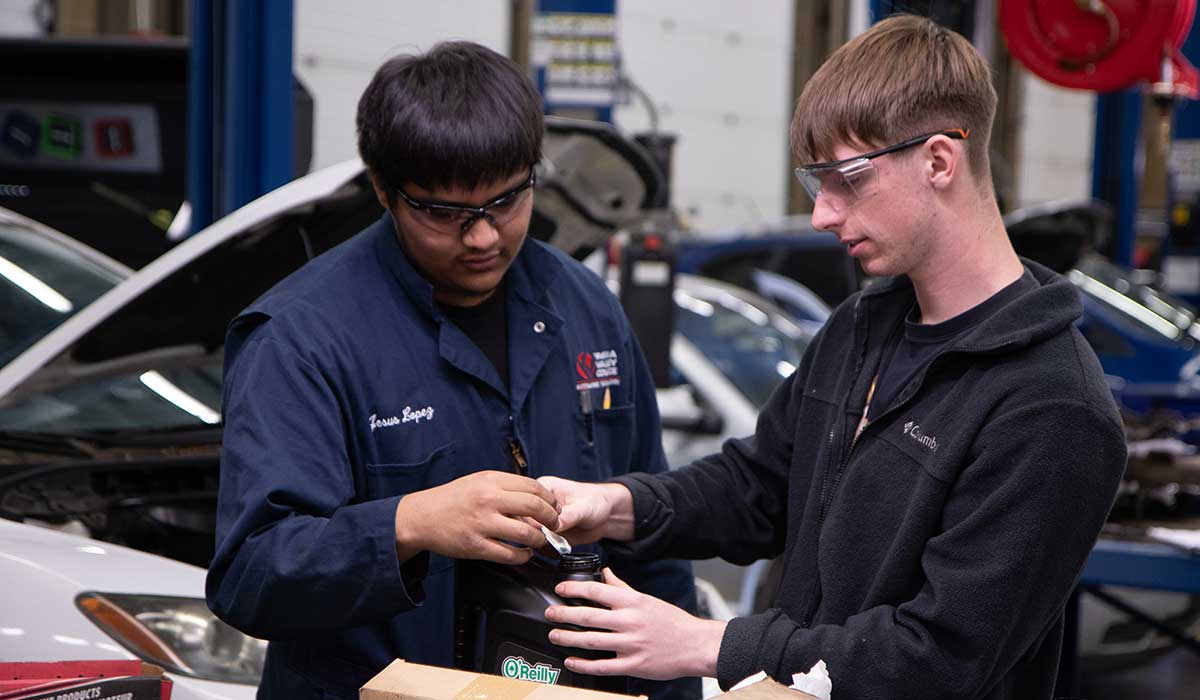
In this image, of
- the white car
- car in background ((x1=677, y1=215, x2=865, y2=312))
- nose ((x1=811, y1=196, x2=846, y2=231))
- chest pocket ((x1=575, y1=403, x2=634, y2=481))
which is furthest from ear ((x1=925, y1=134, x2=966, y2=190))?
car in background ((x1=677, y1=215, x2=865, y2=312))

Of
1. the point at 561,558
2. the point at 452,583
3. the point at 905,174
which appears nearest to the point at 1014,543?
the point at 905,174

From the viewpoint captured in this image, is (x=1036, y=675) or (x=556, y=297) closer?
(x=1036, y=675)

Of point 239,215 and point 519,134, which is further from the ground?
point 519,134

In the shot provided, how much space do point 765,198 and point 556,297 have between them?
11.9 metres

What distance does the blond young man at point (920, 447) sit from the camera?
1.44 meters

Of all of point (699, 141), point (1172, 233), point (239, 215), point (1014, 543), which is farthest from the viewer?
point (699, 141)

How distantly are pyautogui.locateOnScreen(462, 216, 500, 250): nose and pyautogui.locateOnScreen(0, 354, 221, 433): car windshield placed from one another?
1.63m

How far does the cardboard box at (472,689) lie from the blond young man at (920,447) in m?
0.10

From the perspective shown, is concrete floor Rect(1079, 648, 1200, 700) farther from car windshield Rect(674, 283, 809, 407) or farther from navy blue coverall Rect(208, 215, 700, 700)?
navy blue coverall Rect(208, 215, 700, 700)

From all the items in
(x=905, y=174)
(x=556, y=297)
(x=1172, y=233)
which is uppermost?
(x=905, y=174)

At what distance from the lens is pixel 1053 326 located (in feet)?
4.97

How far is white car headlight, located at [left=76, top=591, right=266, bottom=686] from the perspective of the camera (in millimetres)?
2322

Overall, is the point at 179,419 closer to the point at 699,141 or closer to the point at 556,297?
the point at 556,297

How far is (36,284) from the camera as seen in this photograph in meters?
3.69
